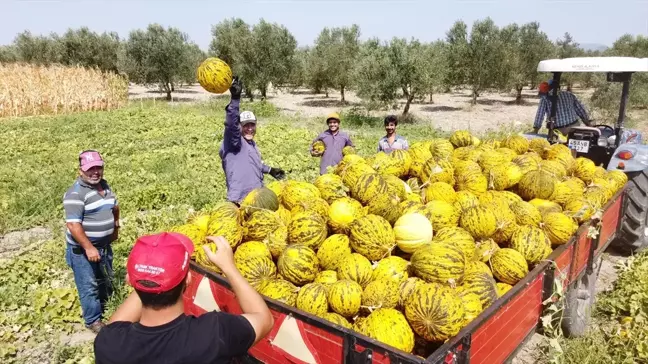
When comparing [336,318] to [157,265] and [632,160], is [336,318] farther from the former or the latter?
[632,160]

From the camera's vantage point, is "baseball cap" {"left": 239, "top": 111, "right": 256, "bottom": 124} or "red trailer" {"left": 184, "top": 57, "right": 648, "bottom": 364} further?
"baseball cap" {"left": 239, "top": 111, "right": 256, "bottom": 124}

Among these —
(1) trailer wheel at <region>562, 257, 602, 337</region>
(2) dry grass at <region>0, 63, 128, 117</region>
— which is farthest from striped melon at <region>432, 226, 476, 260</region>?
(2) dry grass at <region>0, 63, 128, 117</region>

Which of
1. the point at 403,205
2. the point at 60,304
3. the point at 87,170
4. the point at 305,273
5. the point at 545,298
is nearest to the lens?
the point at 305,273

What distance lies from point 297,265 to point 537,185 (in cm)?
262

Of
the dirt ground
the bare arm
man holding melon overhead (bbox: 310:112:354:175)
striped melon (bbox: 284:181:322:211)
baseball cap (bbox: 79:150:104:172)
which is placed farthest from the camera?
the dirt ground

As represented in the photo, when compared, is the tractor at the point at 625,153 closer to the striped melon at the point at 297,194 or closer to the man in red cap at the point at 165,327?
the striped melon at the point at 297,194

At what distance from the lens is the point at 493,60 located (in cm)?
3297

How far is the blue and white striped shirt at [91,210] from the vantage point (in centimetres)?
464

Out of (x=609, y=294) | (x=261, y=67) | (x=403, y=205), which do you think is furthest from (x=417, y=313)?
(x=261, y=67)

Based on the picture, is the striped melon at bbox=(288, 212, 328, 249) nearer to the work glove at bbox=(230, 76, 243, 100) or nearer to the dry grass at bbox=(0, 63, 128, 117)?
the work glove at bbox=(230, 76, 243, 100)

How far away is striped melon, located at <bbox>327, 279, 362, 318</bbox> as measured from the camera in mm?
2809

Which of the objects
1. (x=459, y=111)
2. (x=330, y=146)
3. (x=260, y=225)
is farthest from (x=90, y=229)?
(x=459, y=111)

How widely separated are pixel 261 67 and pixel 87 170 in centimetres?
2913

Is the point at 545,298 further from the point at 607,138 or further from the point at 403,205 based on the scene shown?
the point at 607,138
